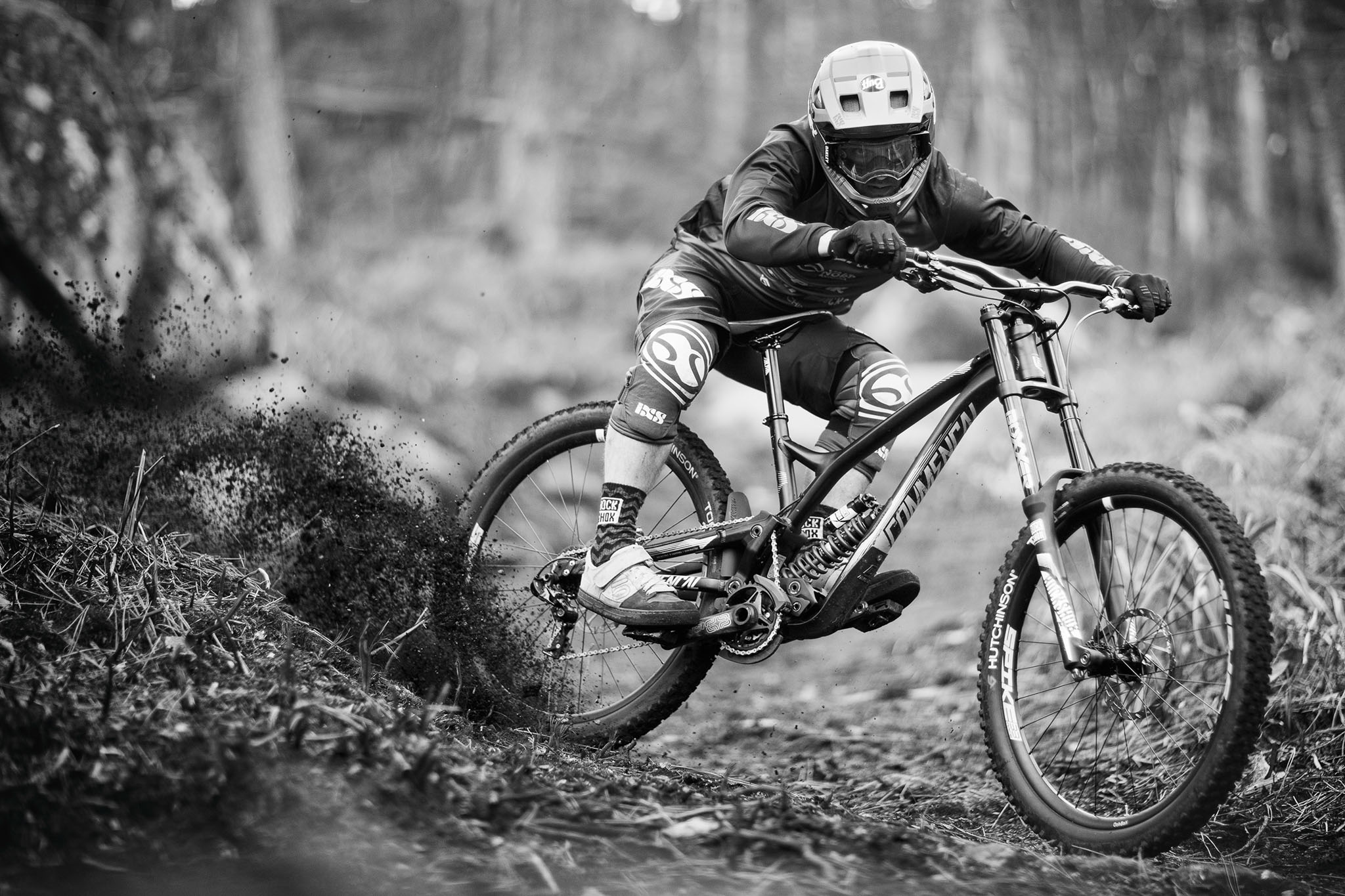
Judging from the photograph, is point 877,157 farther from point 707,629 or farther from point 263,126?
point 263,126

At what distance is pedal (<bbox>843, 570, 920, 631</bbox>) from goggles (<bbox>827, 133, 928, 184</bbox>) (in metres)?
1.32

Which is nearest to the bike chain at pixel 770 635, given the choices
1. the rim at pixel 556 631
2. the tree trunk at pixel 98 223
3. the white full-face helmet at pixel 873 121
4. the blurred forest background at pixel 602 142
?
the rim at pixel 556 631

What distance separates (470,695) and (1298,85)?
19.0 m

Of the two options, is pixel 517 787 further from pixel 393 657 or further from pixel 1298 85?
pixel 1298 85

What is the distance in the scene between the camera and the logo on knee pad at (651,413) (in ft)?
12.1

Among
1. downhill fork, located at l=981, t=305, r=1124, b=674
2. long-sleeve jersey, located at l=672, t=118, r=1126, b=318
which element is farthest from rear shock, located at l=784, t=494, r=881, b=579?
long-sleeve jersey, located at l=672, t=118, r=1126, b=318

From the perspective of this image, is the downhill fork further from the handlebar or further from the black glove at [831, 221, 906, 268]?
the black glove at [831, 221, 906, 268]

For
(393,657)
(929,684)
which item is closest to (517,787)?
(393,657)

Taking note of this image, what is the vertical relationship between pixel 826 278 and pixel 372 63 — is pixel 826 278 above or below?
below

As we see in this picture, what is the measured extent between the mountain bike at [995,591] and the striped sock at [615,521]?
17 cm

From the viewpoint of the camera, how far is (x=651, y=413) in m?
3.69

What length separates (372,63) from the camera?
22500 millimetres

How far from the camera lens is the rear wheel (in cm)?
386

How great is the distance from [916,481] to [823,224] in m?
0.88
